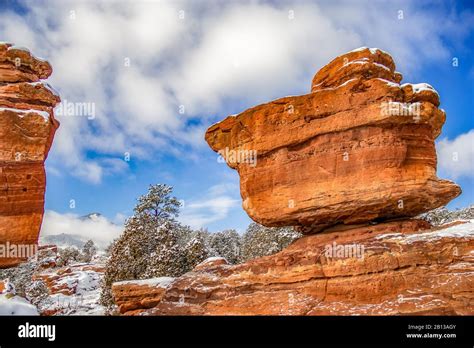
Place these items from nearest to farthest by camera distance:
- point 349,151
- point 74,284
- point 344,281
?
point 344,281 → point 349,151 → point 74,284

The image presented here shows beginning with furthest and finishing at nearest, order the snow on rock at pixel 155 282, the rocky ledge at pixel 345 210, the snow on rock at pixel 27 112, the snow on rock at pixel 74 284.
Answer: the snow on rock at pixel 74 284 < the snow on rock at pixel 27 112 < the snow on rock at pixel 155 282 < the rocky ledge at pixel 345 210

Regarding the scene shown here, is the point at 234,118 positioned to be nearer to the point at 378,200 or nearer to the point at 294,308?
the point at 378,200

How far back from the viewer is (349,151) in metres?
15.4

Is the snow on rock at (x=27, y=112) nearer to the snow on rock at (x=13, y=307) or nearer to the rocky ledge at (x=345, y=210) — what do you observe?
the snow on rock at (x=13, y=307)

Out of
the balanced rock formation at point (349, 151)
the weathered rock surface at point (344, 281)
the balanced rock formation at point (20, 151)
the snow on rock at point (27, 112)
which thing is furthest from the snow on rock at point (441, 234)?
the snow on rock at point (27, 112)

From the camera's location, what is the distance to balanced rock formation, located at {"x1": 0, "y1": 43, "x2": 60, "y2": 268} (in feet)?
58.9

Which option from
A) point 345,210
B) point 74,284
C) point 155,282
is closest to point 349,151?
point 345,210

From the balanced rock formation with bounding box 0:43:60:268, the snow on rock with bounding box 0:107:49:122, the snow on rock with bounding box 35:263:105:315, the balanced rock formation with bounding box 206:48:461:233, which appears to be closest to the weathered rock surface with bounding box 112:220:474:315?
the balanced rock formation with bounding box 206:48:461:233

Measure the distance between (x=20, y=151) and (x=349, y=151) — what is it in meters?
17.6

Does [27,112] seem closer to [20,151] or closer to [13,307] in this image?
[20,151]

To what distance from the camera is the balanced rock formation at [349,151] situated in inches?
579

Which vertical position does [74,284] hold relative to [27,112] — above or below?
below

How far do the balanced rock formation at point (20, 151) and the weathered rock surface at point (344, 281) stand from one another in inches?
260

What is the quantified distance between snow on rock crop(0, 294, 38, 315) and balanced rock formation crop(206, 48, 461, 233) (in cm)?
1187
